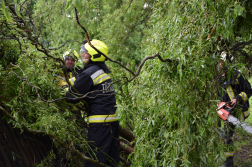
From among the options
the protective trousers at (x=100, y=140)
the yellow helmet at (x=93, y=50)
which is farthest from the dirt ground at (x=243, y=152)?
the yellow helmet at (x=93, y=50)

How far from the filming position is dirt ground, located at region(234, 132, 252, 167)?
484cm

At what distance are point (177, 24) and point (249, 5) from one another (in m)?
0.58

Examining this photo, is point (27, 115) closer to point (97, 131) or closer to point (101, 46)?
point (97, 131)

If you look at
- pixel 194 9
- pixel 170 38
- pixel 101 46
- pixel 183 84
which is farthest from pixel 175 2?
pixel 101 46

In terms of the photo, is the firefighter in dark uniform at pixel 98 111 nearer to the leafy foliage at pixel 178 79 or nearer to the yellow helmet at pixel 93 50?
the yellow helmet at pixel 93 50

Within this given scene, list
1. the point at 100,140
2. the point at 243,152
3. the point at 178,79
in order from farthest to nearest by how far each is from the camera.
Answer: the point at 243,152, the point at 100,140, the point at 178,79

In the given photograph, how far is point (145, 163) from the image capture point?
2188 millimetres

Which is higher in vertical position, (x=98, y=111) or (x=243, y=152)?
(x=98, y=111)

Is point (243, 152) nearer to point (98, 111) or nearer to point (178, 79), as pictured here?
point (98, 111)

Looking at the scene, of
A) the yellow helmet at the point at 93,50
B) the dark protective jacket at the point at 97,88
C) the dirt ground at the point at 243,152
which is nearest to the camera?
the dark protective jacket at the point at 97,88

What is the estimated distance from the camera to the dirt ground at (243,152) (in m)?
4.84

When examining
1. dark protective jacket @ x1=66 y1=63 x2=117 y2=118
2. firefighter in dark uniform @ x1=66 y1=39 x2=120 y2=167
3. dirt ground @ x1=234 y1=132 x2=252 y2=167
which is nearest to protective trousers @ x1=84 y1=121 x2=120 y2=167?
firefighter in dark uniform @ x1=66 y1=39 x2=120 y2=167

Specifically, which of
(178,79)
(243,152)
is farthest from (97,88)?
(243,152)

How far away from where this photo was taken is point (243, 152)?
5.49 metres
